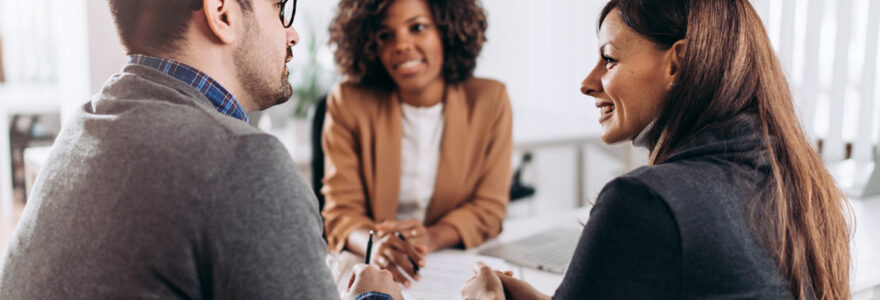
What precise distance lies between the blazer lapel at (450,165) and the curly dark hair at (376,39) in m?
0.17

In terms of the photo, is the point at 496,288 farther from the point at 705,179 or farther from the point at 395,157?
the point at 395,157

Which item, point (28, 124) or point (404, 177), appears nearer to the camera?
point (404, 177)

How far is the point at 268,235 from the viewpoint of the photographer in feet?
2.24

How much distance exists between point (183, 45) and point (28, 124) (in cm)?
437

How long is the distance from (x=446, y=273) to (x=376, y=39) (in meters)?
0.74

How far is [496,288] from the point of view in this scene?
109 centimetres

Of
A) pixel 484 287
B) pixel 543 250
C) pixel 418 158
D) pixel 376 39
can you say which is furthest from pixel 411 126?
pixel 484 287

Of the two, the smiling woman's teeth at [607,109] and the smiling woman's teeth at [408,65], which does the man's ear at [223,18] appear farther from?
the smiling woman's teeth at [408,65]

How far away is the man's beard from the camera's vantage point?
35.3 inches

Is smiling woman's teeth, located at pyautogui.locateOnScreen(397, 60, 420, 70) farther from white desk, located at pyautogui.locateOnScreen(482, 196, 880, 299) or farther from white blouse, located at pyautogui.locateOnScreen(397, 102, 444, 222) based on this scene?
white desk, located at pyautogui.locateOnScreen(482, 196, 880, 299)

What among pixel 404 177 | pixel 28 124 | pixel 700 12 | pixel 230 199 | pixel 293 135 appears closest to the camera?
pixel 230 199

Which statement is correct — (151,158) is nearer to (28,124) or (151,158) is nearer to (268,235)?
(268,235)

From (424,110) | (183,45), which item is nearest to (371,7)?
(424,110)

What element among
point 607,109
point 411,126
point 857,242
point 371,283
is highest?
point 607,109
